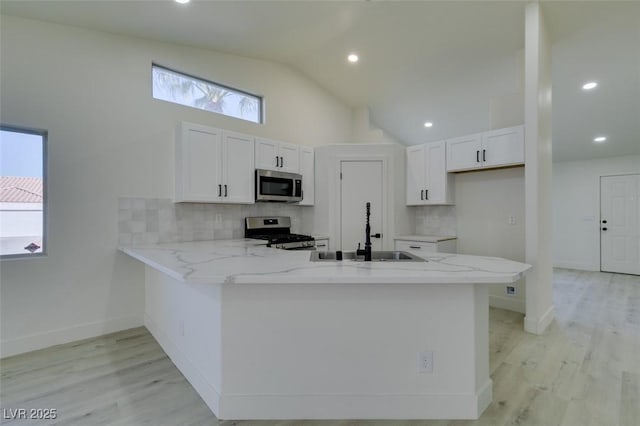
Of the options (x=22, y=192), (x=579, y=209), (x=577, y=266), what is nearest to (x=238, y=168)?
(x=22, y=192)

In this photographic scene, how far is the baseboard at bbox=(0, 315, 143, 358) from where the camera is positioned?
2529 mm

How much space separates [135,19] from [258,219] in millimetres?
2467

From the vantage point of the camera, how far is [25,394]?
1995 mm

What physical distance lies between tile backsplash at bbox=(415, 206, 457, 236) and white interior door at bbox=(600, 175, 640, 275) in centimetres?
422

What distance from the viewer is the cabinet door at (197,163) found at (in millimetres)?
3201

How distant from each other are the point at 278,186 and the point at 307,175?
1.88ft

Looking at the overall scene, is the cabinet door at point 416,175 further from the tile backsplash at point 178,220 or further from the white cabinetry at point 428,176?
the tile backsplash at point 178,220

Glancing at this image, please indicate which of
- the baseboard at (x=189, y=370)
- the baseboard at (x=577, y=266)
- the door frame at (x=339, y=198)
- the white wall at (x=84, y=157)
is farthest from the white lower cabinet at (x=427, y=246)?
the baseboard at (x=577, y=266)

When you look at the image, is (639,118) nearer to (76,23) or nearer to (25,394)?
(76,23)

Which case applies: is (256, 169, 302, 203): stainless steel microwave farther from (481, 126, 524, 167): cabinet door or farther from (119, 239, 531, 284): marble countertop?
(481, 126, 524, 167): cabinet door

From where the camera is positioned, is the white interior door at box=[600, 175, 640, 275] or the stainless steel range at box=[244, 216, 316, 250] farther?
the white interior door at box=[600, 175, 640, 275]

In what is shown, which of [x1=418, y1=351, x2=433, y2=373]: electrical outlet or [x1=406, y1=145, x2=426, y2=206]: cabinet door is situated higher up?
[x1=406, y1=145, x2=426, y2=206]: cabinet door

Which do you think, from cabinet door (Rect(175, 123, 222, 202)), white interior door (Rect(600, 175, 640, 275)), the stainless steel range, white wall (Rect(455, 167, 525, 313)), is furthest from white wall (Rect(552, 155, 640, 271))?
cabinet door (Rect(175, 123, 222, 202))

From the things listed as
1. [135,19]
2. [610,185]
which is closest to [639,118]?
[610,185]
